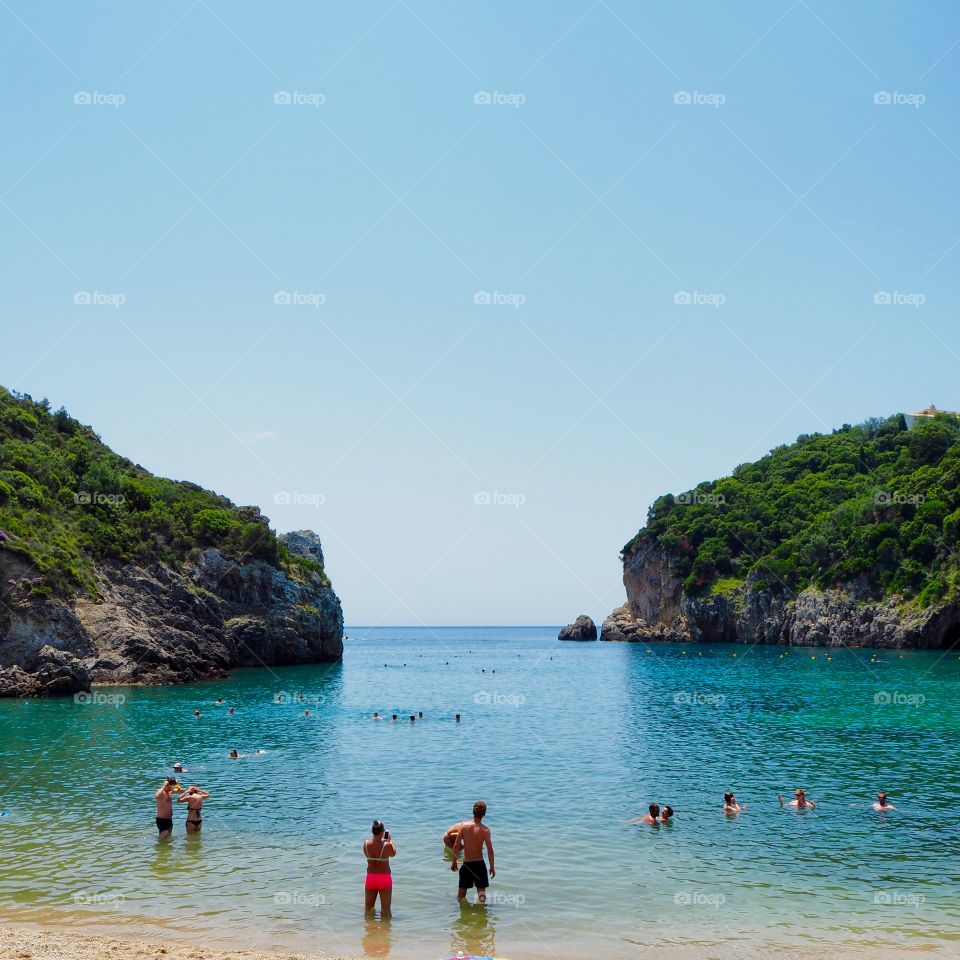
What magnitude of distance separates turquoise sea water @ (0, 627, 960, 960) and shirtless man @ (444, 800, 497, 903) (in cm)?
53

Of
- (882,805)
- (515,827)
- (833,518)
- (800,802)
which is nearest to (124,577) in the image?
(515,827)

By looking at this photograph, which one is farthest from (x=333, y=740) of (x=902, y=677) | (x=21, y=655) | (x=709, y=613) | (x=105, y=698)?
(x=709, y=613)

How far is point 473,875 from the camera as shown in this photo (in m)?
17.4

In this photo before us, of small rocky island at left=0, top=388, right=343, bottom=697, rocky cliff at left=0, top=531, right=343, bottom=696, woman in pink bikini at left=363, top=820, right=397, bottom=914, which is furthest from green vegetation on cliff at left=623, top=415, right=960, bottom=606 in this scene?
woman in pink bikini at left=363, top=820, right=397, bottom=914

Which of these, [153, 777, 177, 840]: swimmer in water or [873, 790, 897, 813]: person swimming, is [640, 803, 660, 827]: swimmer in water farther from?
[153, 777, 177, 840]: swimmer in water

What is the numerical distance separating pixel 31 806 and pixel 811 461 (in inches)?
5495

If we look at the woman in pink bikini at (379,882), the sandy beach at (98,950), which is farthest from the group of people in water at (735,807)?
the sandy beach at (98,950)

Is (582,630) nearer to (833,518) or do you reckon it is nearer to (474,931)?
(833,518)

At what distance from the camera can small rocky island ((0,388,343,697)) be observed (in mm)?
57188

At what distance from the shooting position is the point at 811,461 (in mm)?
144875

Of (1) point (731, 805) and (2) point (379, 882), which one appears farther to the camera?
(1) point (731, 805)

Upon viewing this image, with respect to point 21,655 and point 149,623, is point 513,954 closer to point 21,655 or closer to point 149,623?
point 21,655

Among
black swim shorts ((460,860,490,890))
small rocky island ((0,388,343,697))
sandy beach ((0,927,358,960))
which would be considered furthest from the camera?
small rocky island ((0,388,343,697))

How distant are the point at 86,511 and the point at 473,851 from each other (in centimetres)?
6529
